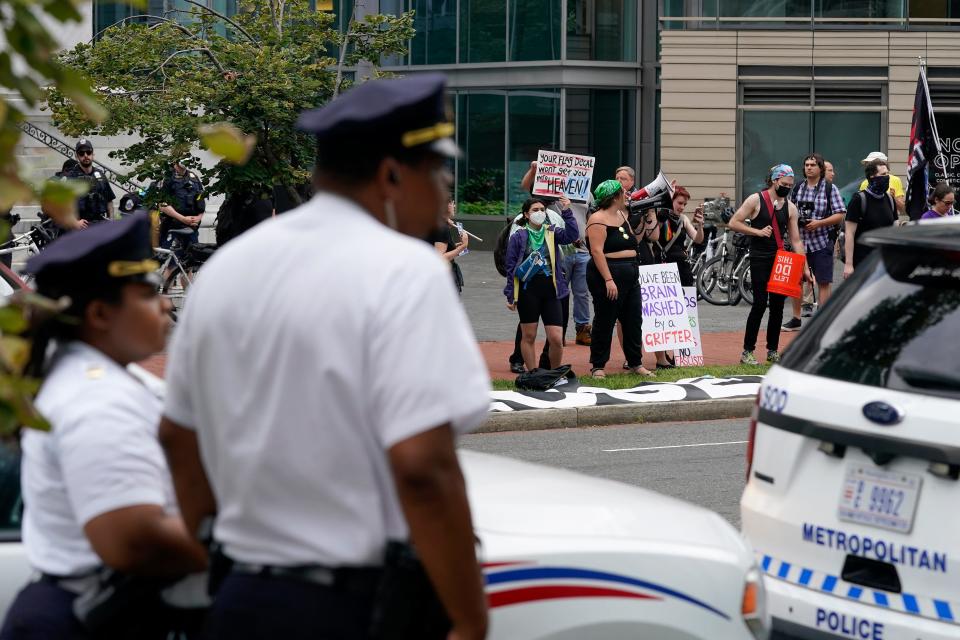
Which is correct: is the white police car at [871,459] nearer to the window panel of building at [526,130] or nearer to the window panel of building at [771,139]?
the window panel of building at [771,139]

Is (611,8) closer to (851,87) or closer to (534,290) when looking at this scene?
(851,87)

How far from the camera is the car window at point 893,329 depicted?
4.64 m

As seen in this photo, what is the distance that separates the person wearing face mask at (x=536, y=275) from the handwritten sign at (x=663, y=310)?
46.6 inches

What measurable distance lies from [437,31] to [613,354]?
839 inches

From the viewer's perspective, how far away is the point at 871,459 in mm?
4637

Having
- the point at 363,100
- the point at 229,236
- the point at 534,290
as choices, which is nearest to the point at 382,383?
the point at 363,100

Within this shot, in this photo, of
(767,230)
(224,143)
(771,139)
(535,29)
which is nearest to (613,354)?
(767,230)

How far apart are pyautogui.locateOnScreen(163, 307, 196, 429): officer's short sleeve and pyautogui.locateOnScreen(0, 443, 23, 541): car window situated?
105cm

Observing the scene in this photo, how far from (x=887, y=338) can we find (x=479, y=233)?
30829mm

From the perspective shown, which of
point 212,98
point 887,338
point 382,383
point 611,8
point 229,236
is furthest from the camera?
point 611,8

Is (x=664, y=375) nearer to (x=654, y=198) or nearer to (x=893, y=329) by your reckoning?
(x=654, y=198)

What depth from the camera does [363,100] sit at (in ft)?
8.89

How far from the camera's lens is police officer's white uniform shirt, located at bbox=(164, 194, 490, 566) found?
254 cm

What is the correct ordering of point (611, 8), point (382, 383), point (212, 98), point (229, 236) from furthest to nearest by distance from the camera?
point (611, 8) < point (229, 236) < point (212, 98) < point (382, 383)
